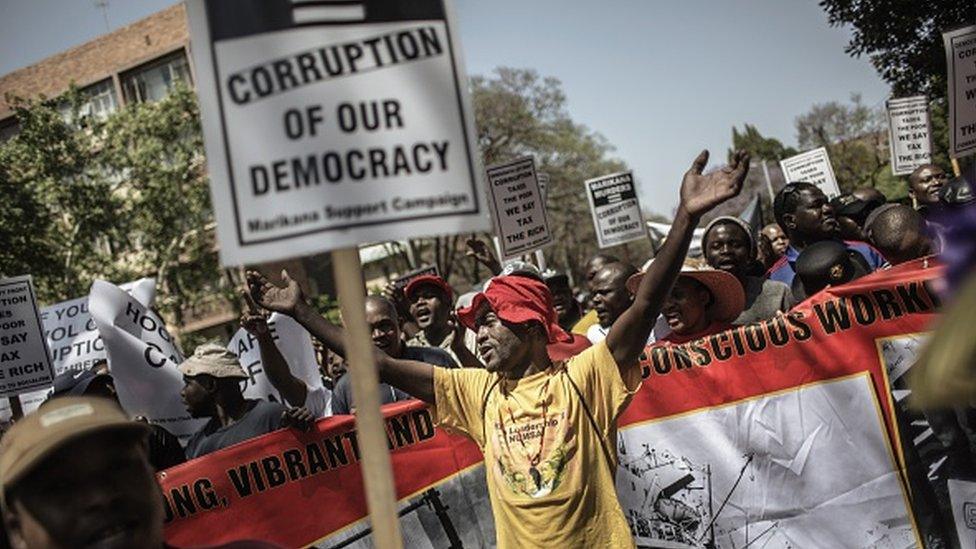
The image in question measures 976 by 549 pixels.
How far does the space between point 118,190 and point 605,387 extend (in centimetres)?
2520

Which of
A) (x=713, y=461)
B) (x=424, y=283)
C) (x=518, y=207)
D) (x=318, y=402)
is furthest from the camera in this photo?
(x=518, y=207)

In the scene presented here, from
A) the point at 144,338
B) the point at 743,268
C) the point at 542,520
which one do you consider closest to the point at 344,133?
the point at 542,520

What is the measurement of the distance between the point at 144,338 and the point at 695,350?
330cm

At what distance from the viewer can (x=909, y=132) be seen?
10.2m

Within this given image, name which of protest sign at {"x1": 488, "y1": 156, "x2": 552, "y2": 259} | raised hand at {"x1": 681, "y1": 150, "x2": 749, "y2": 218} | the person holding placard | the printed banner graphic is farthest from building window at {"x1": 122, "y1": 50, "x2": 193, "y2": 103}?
raised hand at {"x1": 681, "y1": 150, "x2": 749, "y2": 218}

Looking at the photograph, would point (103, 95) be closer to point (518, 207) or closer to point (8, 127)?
point (8, 127)

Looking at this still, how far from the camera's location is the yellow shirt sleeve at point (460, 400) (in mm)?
3830

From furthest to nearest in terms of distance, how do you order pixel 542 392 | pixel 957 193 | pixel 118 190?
pixel 118 190
pixel 957 193
pixel 542 392

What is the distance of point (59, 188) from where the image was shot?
24016 millimetres

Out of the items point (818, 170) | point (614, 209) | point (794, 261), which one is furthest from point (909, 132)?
point (794, 261)

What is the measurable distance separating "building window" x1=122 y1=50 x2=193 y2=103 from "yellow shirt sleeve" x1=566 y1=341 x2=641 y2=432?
41.7 metres

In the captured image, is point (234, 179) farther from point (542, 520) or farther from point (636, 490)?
point (636, 490)

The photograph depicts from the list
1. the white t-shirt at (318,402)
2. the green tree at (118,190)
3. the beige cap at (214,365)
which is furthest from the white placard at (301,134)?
the green tree at (118,190)

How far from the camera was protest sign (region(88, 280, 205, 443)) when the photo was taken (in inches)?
234
